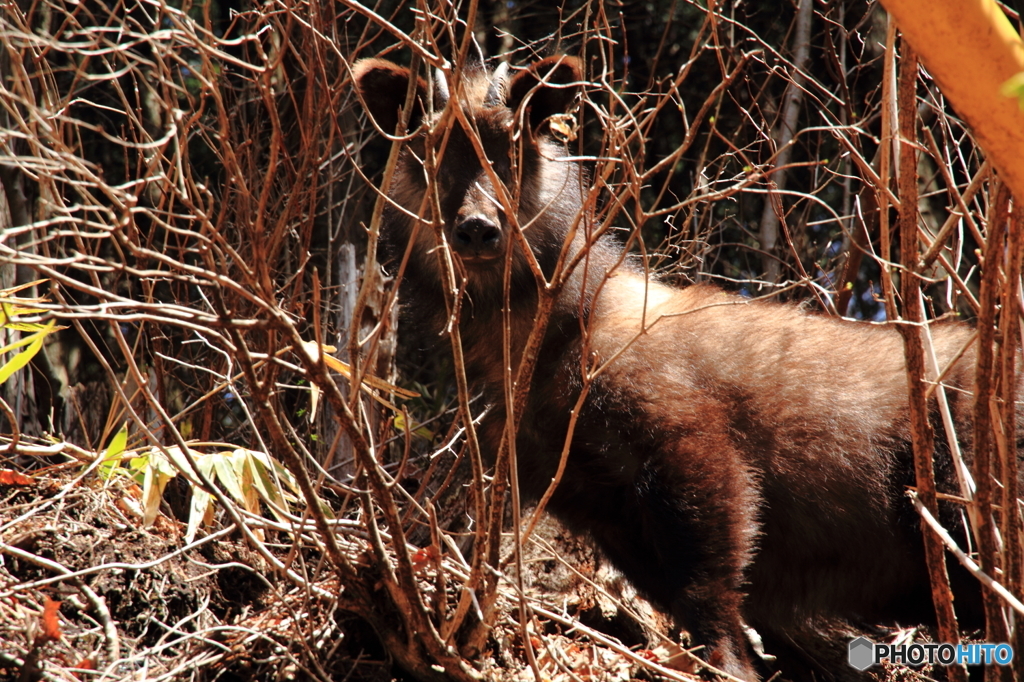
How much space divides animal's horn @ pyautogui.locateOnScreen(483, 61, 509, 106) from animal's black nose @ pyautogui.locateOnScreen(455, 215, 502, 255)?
2.56 feet

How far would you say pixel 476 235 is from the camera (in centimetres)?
343

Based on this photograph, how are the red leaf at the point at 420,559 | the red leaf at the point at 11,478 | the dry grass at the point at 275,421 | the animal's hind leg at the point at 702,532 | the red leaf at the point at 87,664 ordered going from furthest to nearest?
the animal's hind leg at the point at 702,532, the red leaf at the point at 11,478, the red leaf at the point at 420,559, the red leaf at the point at 87,664, the dry grass at the point at 275,421

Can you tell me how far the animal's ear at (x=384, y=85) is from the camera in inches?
147

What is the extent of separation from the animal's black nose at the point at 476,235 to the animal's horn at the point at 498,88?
2.56ft

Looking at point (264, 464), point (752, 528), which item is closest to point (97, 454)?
point (264, 464)

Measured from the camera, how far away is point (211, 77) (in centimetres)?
230

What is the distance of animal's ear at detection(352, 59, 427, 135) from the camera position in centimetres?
372

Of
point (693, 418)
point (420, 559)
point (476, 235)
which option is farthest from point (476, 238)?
point (420, 559)

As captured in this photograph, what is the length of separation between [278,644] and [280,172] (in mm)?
2775

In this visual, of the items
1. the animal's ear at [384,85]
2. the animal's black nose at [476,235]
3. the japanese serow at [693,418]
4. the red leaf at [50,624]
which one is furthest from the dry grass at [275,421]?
the animal's black nose at [476,235]

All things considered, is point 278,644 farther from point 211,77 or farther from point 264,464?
point 211,77

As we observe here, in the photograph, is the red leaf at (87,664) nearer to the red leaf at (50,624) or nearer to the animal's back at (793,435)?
the red leaf at (50,624)

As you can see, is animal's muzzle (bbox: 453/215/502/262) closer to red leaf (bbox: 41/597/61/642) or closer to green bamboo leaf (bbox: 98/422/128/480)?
green bamboo leaf (bbox: 98/422/128/480)

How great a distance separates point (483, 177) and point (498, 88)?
0.55m
